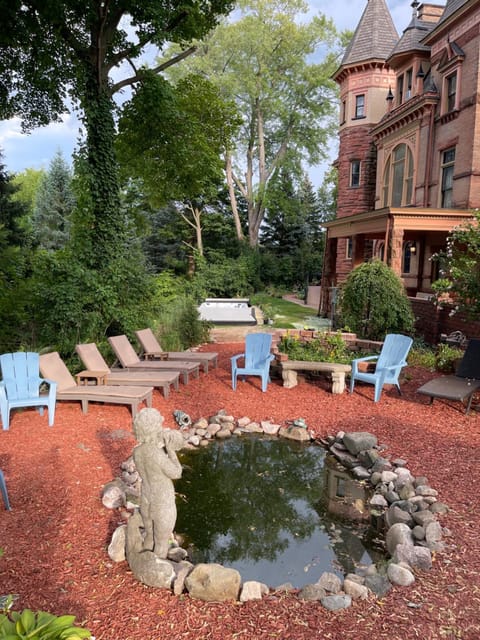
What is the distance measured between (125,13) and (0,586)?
1201cm

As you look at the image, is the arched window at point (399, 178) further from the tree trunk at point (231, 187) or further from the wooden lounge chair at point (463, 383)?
the tree trunk at point (231, 187)

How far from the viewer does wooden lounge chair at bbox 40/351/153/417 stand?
248 inches

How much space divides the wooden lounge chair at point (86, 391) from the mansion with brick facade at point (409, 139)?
30.0 feet

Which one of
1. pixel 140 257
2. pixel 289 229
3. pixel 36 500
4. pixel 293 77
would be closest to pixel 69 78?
pixel 140 257

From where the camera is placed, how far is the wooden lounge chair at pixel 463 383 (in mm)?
6543

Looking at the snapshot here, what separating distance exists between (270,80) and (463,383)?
88.1 feet

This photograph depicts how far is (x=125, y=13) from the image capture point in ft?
35.6

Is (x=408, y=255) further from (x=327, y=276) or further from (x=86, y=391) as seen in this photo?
(x=86, y=391)

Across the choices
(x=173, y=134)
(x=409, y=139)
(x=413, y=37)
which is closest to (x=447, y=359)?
(x=173, y=134)

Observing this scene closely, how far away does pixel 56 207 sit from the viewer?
1314 inches

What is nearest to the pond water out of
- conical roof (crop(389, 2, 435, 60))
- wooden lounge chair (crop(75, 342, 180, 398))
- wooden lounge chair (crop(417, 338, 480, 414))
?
wooden lounge chair (crop(75, 342, 180, 398))

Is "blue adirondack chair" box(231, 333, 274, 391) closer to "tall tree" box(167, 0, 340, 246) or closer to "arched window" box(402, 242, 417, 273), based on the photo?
"arched window" box(402, 242, 417, 273)

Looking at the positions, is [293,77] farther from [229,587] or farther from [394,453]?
[229,587]

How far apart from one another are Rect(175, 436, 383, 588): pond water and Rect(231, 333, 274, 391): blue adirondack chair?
6.21ft
